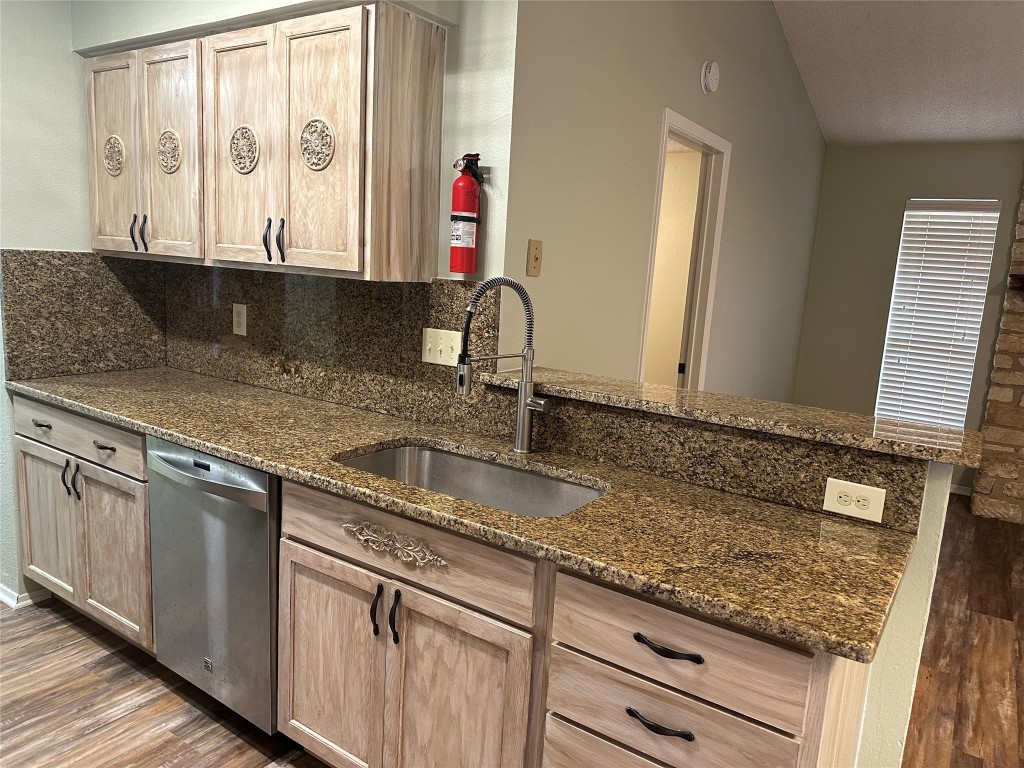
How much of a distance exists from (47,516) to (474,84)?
2.13m

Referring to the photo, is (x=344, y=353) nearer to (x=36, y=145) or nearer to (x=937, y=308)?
(x=36, y=145)

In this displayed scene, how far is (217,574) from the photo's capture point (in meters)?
2.02

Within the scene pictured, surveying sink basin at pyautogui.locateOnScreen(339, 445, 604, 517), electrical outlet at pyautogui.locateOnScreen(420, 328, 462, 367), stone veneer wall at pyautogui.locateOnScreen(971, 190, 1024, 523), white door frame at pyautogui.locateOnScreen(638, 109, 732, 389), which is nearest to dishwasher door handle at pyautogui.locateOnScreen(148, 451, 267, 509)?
sink basin at pyautogui.locateOnScreen(339, 445, 604, 517)

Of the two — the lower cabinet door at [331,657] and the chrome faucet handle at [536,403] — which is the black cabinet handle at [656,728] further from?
the chrome faucet handle at [536,403]

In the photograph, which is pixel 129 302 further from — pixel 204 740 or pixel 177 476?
pixel 204 740

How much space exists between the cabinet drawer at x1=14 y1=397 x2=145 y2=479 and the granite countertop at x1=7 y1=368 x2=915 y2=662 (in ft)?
0.20

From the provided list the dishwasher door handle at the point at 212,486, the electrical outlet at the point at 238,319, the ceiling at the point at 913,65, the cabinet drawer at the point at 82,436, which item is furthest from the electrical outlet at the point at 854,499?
the ceiling at the point at 913,65

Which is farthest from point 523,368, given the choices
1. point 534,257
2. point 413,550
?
point 413,550

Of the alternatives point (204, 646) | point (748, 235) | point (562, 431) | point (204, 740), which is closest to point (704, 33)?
point (748, 235)

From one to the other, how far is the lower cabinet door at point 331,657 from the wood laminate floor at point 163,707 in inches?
10.6

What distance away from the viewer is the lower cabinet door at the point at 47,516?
252 centimetres

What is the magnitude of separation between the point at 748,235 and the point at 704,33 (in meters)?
1.26

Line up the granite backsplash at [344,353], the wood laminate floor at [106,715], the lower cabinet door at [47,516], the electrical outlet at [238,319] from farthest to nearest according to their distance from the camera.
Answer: the electrical outlet at [238,319], the lower cabinet door at [47,516], the wood laminate floor at [106,715], the granite backsplash at [344,353]

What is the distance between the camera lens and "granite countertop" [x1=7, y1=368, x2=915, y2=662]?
3.87ft
